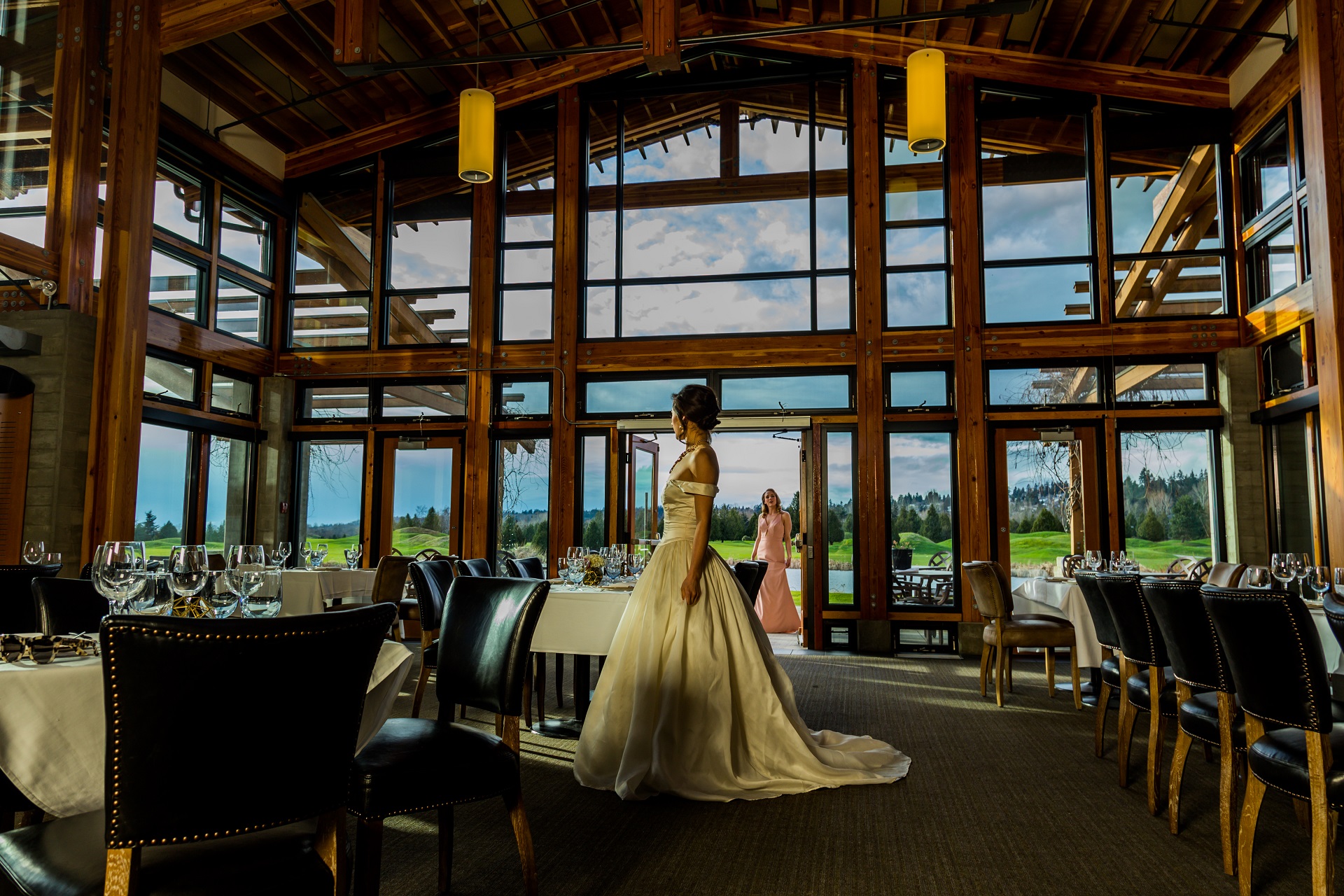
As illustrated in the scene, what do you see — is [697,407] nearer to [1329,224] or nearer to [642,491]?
[1329,224]

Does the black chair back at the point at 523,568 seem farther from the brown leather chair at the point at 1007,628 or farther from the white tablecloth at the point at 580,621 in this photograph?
the brown leather chair at the point at 1007,628

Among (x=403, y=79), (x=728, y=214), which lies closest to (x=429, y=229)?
(x=403, y=79)

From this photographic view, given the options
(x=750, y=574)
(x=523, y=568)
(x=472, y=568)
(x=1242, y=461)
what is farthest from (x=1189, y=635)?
(x=1242, y=461)

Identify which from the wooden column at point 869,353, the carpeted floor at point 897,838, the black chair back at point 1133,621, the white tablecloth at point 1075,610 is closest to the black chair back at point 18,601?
the carpeted floor at point 897,838

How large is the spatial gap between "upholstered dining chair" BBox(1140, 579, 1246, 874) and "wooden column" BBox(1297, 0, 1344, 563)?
3.72 metres

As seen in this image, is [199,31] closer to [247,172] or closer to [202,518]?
[247,172]

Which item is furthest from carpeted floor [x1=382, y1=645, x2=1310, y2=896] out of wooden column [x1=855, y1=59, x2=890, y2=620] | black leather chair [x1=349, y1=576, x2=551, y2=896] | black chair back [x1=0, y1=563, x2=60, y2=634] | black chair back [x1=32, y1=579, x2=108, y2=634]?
wooden column [x1=855, y1=59, x2=890, y2=620]

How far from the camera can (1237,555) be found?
804 centimetres

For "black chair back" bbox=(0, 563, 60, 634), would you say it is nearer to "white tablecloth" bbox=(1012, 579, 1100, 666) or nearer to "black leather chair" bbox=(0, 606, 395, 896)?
"black leather chair" bbox=(0, 606, 395, 896)

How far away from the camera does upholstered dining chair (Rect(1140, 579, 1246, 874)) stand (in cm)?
284

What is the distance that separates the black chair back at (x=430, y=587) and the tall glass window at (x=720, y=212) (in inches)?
192

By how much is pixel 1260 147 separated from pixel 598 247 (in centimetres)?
657

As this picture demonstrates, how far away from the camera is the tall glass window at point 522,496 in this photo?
9227 millimetres

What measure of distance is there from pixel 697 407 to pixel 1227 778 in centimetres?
239
